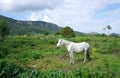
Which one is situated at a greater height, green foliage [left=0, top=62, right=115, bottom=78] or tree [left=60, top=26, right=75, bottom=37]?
tree [left=60, top=26, right=75, bottom=37]

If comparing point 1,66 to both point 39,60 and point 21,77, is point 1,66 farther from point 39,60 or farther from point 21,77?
point 39,60

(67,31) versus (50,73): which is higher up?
(67,31)

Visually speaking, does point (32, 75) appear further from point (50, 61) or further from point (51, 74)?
point (50, 61)

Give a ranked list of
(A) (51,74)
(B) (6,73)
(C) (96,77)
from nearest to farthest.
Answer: (C) (96,77) < (A) (51,74) < (B) (6,73)

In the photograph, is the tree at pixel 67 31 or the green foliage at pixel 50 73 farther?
the tree at pixel 67 31

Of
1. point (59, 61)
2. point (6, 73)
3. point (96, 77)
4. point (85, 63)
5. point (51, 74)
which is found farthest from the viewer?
point (59, 61)

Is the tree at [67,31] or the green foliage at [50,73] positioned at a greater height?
the tree at [67,31]

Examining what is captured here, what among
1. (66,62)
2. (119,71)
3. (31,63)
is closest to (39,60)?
(31,63)

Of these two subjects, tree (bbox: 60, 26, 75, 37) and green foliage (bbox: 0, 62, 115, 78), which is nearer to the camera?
green foliage (bbox: 0, 62, 115, 78)

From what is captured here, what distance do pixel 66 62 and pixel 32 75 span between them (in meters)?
3.79

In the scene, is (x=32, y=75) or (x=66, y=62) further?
(x=66, y=62)

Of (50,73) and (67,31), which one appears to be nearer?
(50,73)

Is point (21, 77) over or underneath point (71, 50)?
underneath

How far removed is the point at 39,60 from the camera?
63.9ft
